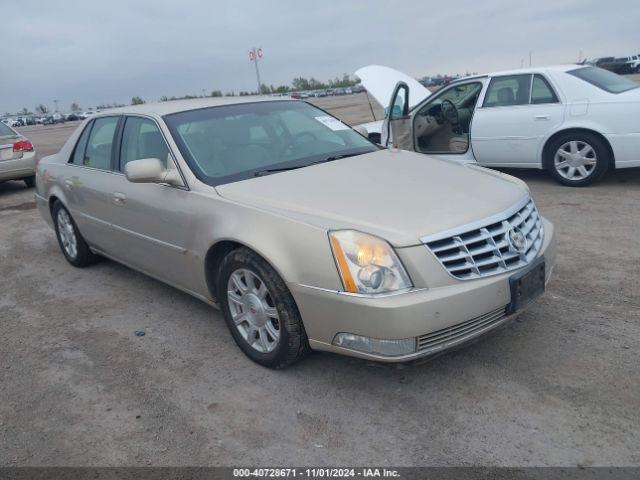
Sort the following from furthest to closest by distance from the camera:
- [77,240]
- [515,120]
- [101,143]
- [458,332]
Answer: [515,120] < [77,240] < [101,143] < [458,332]

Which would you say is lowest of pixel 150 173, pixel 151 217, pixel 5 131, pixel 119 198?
pixel 151 217

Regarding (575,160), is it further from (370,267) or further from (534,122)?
(370,267)

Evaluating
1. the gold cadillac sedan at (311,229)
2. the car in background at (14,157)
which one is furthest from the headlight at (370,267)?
the car in background at (14,157)

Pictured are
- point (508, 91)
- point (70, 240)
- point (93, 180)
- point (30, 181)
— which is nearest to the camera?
point (93, 180)

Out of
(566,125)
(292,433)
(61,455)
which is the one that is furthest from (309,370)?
(566,125)

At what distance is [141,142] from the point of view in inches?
163

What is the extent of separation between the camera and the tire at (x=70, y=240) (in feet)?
17.2

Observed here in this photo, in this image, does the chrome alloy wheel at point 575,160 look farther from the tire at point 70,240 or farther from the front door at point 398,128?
the tire at point 70,240

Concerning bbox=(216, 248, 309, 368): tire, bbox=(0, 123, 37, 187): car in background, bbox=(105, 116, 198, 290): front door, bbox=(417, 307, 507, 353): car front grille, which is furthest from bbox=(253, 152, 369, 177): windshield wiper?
bbox=(0, 123, 37, 187): car in background

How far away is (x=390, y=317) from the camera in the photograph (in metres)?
2.58

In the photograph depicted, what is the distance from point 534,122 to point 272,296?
203 inches

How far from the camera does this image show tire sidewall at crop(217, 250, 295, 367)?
116 inches

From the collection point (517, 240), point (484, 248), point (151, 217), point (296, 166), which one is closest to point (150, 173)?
point (151, 217)

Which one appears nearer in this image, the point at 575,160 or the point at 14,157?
the point at 575,160
